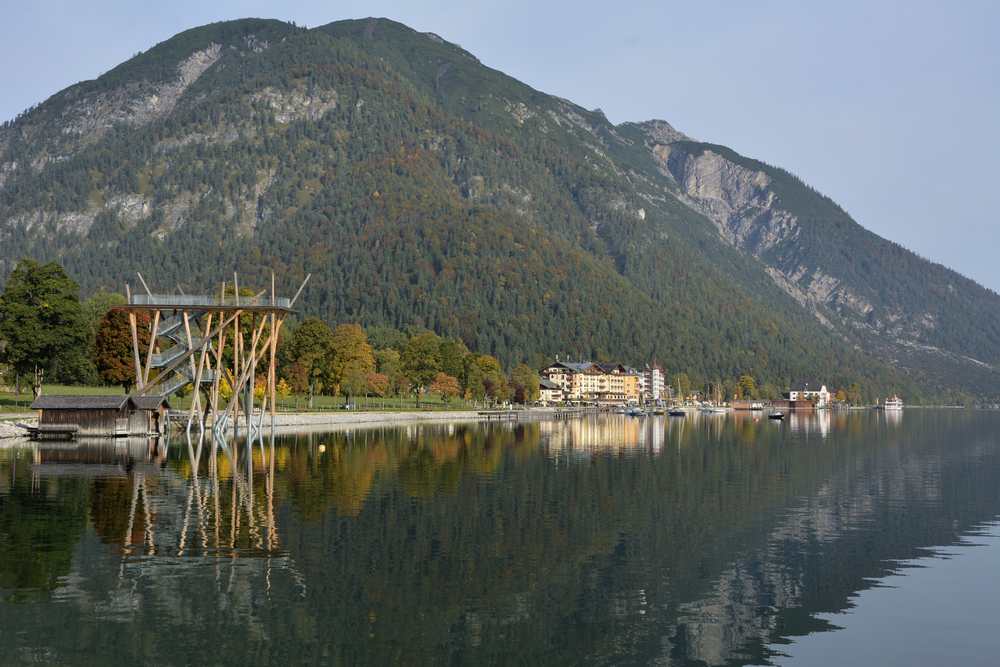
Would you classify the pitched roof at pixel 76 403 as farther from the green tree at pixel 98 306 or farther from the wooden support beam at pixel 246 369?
the green tree at pixel 98 306

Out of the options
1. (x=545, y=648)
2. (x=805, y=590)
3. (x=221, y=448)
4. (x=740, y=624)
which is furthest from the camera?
(x=221, y=448)

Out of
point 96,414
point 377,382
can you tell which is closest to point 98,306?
point 377,382

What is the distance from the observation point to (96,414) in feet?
298

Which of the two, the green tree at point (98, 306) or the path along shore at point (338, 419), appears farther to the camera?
the green tree at point (98, 306)

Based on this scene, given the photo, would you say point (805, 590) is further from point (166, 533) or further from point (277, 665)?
point (166, 533)

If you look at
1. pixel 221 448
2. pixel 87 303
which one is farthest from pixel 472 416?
pixel 221 448

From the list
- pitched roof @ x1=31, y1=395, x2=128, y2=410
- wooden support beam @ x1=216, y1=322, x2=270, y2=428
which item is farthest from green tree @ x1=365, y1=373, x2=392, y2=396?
pitched roof @ x1=31, y1=395, x2=128, y2=410

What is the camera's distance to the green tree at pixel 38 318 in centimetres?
10444

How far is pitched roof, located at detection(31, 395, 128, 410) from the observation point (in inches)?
3513

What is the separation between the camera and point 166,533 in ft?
128

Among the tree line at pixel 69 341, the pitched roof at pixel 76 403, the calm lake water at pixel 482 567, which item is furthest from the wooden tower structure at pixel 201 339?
the calm lake water at pixel 482 567

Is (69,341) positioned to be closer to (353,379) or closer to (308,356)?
(308,356)

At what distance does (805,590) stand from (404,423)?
123 m

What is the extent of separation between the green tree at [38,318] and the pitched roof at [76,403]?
17111 mm
